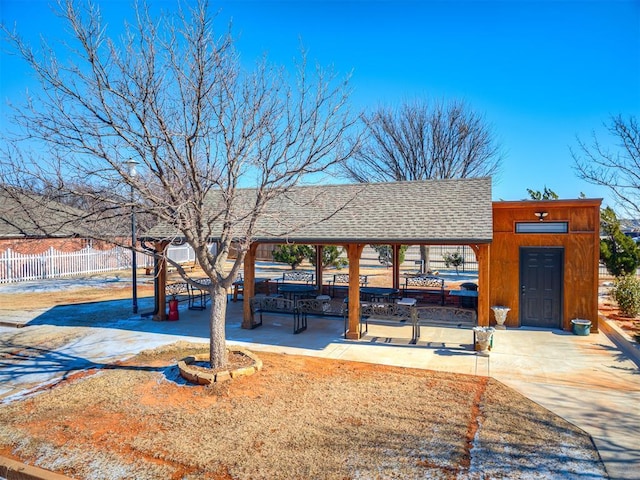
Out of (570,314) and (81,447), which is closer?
(81,447)

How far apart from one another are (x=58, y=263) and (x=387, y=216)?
1993 centimetres

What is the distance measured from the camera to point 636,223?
1309cm

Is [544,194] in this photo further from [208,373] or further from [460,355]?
[208,373]

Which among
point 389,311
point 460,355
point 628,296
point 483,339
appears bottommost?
point 460,355

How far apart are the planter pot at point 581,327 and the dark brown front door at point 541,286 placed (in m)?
0.60

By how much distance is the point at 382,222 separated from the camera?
10102mm

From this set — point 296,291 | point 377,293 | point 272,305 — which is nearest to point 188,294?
point 296,291

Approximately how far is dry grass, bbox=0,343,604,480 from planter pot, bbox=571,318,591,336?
14.2ft

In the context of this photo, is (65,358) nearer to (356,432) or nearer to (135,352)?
(135,352)

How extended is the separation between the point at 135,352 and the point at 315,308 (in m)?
4.30

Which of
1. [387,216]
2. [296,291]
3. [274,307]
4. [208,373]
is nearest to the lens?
[208,373]

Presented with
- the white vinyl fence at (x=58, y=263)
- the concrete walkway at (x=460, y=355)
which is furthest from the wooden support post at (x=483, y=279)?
the white vinyl fence at (x=58, y=263)

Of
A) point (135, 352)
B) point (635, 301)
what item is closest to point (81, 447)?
point (135, 352)

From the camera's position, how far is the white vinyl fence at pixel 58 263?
2025 centimetres
